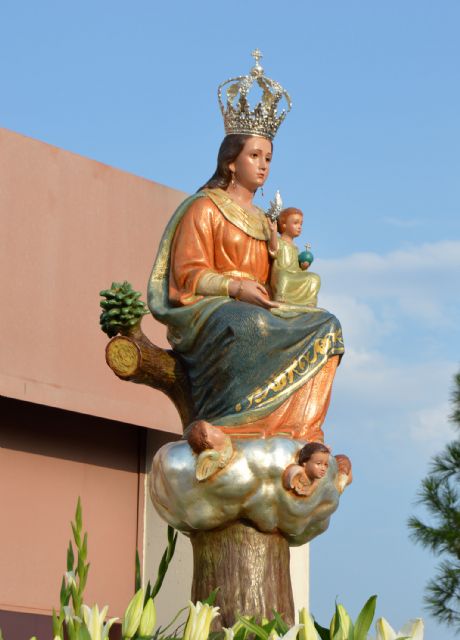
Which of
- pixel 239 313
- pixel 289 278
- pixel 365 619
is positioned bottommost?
pixel 365 619

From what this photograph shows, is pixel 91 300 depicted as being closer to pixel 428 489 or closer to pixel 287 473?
pixel 428 489

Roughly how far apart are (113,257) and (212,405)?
3496mm

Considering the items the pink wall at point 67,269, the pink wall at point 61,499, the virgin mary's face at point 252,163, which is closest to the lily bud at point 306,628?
the virgin mary's face at point 252,163

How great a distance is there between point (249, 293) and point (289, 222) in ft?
1.58

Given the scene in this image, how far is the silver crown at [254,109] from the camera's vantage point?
6.03 metres

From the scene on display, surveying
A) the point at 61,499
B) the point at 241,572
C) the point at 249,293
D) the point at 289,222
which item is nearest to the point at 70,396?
the point at 61,499

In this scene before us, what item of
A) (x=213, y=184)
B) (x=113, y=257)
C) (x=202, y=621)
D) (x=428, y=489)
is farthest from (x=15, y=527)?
(x=202, y=621)

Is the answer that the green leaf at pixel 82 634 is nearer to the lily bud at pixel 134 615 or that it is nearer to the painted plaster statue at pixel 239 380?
the lily bud at pixel 134 615

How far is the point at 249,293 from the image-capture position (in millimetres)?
5723

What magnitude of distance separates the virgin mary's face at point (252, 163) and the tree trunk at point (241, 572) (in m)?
1.40

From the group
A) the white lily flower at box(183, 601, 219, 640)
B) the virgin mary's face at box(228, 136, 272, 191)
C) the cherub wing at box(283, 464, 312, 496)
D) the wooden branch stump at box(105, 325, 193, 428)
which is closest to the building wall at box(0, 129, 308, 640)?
the wooden branch stump at box(105, 325, 193, 428)

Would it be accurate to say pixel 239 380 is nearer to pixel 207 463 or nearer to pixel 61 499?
pixel 207 463

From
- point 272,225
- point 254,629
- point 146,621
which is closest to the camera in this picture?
point 146,621

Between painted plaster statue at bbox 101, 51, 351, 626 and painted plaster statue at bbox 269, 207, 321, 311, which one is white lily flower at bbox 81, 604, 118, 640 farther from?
painted plaster statue at bbox 269, 207, 321, 311
